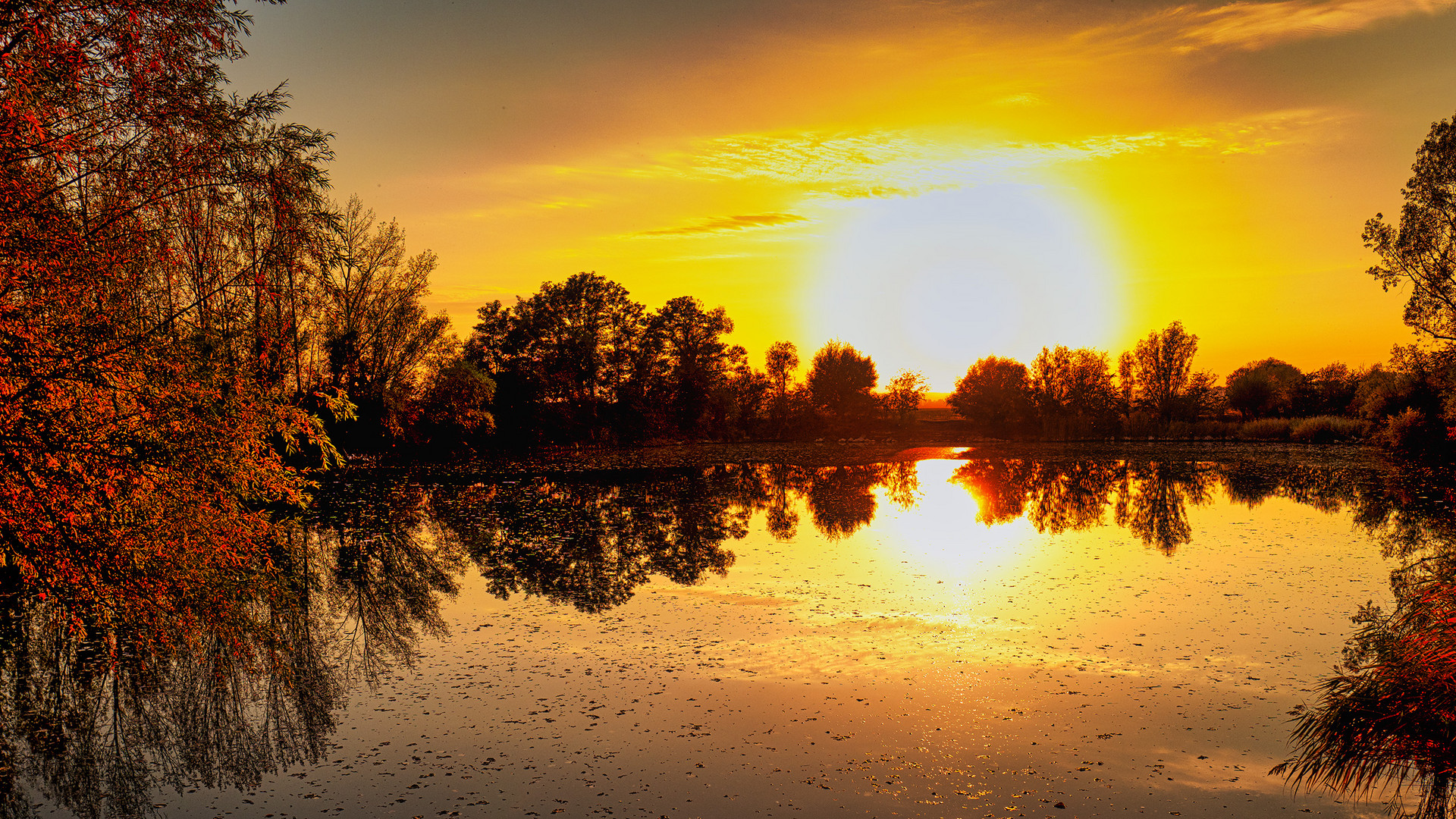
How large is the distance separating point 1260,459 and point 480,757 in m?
43.5

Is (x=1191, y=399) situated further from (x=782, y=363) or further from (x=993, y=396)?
(x=782, y=363)

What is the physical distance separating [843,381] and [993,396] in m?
15.8

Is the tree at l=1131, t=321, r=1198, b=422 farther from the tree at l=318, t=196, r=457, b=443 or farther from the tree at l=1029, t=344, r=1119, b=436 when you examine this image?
the tree at l=318, t=196, r=457, b=443

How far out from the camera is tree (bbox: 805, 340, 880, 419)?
80438mm

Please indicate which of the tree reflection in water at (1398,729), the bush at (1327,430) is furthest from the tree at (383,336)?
the bush at (1327,430)

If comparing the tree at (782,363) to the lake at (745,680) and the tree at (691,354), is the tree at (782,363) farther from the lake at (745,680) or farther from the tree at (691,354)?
the lake at (745,680)

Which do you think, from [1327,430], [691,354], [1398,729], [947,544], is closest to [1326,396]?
[1327,430]

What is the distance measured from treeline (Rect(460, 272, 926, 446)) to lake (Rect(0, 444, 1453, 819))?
118 feet

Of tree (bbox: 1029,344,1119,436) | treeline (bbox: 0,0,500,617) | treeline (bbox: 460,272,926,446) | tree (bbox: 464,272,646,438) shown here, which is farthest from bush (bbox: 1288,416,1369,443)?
treeline (bbox: 0,0,500,617)

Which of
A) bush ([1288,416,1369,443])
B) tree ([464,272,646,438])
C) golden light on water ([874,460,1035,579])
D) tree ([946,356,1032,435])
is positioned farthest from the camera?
tree ([946,356,1032,435])

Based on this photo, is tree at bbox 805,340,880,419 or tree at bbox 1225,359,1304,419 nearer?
tree at bbox 1225,359,1304,419

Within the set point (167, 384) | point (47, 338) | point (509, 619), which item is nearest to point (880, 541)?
point (509, 619)

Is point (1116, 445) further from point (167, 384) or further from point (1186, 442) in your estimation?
point (167, 384)

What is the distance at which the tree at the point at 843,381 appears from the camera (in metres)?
80.4
